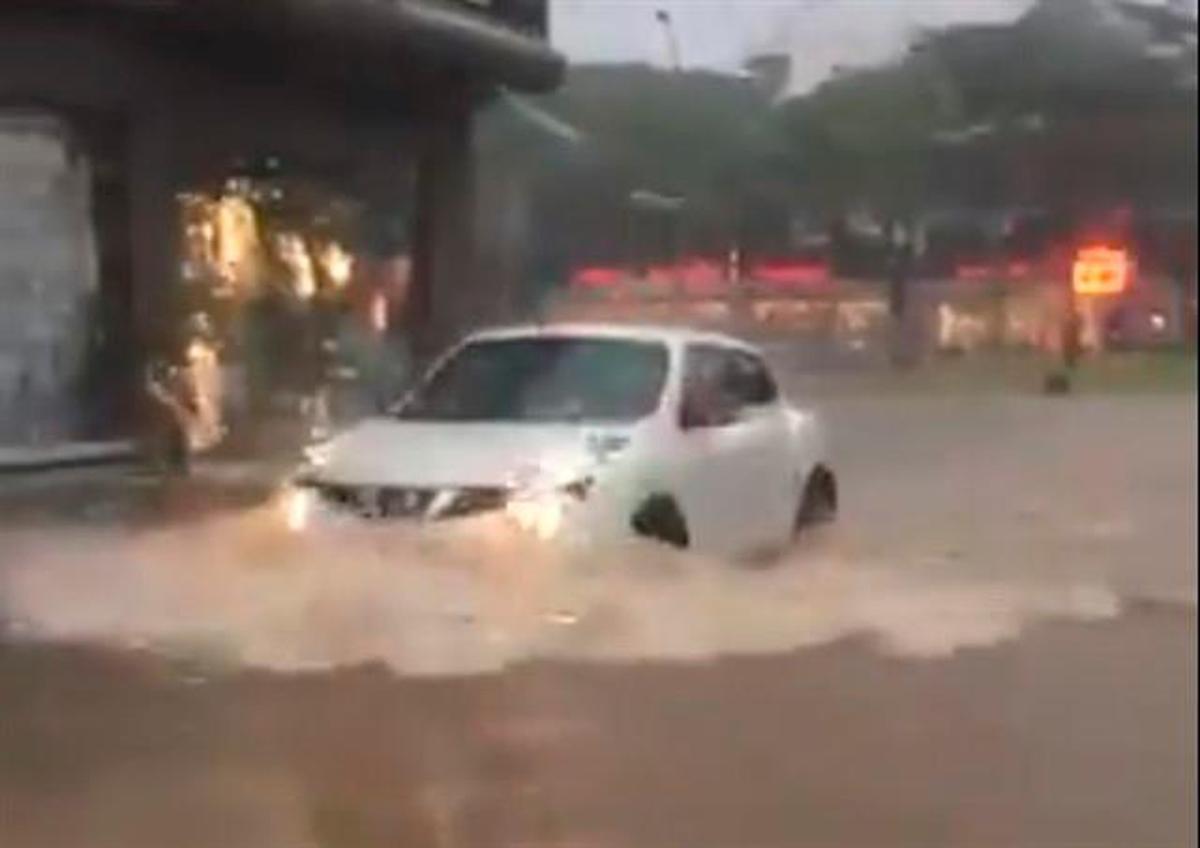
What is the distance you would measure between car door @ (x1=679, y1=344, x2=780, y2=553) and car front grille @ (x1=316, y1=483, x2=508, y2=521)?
21 cm

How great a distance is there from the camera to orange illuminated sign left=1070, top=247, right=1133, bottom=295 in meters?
1.85

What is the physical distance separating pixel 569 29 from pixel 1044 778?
0.82m

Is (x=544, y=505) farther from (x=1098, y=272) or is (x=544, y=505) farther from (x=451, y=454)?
(x=1098, y=272)

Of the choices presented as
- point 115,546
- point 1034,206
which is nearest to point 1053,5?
point 1034,206

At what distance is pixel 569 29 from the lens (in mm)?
1716

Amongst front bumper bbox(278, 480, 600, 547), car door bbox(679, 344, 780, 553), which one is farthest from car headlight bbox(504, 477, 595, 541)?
car door bbox(679, 344, 780, 553)

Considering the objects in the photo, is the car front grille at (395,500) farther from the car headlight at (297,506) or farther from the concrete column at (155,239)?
the concrete column at (155,239)

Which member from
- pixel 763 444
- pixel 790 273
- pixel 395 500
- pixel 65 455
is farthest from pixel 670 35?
pixel 65 455

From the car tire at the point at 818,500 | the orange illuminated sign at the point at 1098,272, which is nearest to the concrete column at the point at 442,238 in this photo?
the car tire at the point at 818,500

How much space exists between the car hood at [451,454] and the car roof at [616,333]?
77 millimetres

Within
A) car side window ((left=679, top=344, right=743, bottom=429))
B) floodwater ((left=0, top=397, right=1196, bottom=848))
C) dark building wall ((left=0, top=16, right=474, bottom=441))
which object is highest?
dark building wall ((left=0, top=16, right=474, bottom=441))

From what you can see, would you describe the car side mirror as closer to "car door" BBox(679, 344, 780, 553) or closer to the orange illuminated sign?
"car door" BBox(679, 344, 780, 553)

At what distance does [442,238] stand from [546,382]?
0.44 ft

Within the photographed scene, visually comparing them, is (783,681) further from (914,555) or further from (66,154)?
(66,154)
